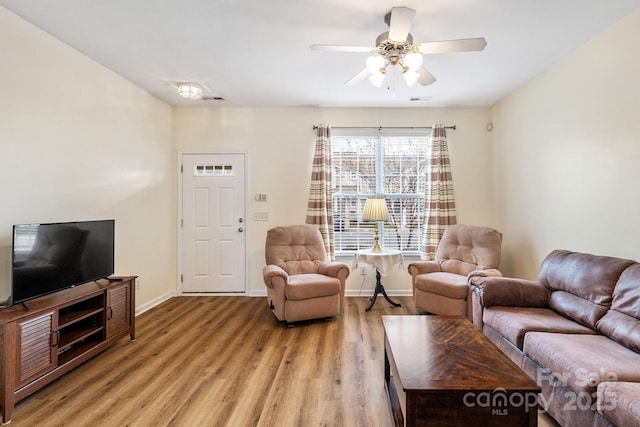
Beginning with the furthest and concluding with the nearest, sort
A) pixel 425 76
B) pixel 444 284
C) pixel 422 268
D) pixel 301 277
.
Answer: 1. pixel 422 268
2. pixel 301 277
3. pixel 444 284
4. pixel 425 76

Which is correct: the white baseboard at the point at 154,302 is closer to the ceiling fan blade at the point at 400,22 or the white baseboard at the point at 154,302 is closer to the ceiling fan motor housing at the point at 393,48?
the ceiling fan motor housing at the point at 393,48

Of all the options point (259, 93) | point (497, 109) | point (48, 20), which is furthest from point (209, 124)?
point (497, 109)

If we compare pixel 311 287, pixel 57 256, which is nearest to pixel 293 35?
pixel 311 287

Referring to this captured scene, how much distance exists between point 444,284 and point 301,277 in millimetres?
1542

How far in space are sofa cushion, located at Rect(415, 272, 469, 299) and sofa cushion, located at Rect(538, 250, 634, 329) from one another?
0.72 metres

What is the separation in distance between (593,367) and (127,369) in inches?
120

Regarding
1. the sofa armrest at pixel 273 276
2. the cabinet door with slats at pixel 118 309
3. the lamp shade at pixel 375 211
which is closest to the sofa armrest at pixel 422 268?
the lamp shade at pixel 375 211

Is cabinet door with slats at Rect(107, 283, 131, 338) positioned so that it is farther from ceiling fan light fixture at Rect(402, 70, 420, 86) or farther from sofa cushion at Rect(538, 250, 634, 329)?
sofa cushion at Rect(538, 250, 634, 329)

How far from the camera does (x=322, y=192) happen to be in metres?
4.22

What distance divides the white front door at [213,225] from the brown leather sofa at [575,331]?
3.07 m

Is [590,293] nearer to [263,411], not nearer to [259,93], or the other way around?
[263,411]

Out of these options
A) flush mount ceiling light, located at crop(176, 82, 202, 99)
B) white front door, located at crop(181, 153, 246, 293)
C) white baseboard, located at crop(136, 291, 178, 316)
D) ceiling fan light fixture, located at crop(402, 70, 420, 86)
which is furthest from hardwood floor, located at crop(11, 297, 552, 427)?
flush mount ceiling light, located at crop(176, 82, 202, 99)

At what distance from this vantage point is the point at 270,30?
2.46 meters

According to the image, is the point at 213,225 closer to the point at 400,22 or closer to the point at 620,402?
the point at 400,22
